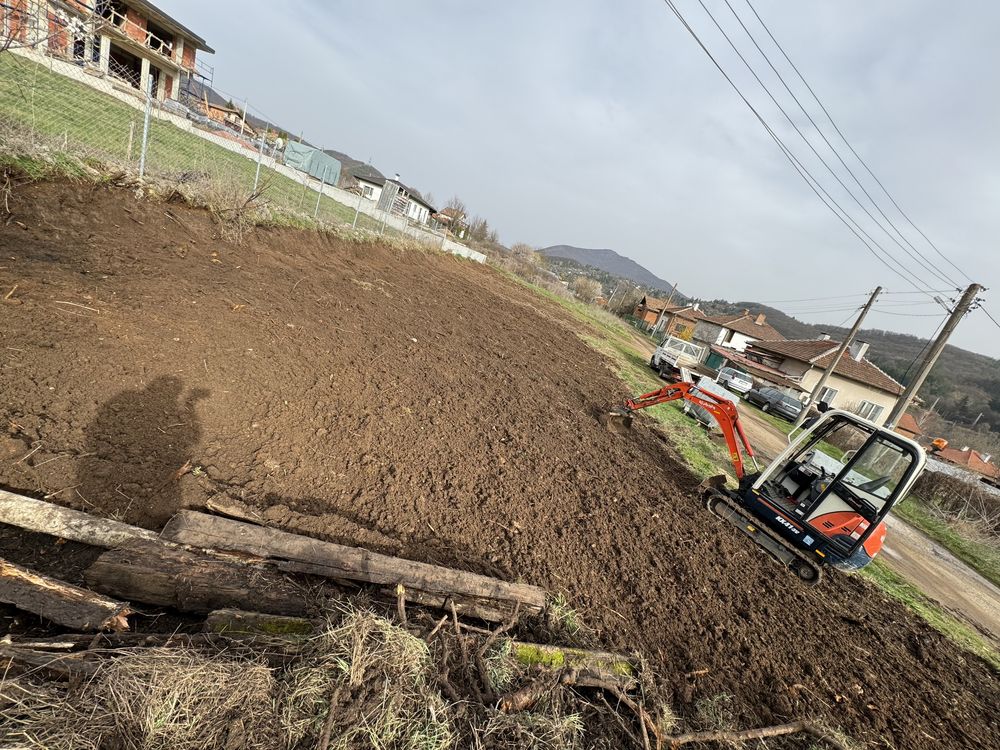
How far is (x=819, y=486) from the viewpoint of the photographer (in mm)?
5105

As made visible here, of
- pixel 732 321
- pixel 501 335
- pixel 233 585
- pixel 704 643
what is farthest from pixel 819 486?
pixel 732 321

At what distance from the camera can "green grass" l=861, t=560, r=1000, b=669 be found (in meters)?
5.33

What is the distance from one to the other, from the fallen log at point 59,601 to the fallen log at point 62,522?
0.43 meters

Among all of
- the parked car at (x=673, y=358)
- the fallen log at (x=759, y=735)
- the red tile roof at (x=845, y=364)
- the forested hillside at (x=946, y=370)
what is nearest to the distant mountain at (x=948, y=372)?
the forested hillside at (x=946, y=370)

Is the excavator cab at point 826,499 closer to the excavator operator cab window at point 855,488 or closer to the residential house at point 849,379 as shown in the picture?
the excavator operator cab window at point 855,488

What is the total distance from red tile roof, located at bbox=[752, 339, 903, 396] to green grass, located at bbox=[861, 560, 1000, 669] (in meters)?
29.0

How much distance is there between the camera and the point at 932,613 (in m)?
5.78

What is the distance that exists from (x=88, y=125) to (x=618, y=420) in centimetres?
1371

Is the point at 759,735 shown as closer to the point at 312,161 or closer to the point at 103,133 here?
the point at 103,133

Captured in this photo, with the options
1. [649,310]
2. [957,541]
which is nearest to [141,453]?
[957,541]

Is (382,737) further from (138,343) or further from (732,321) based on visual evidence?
(732,321)

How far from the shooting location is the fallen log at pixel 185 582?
2.35m

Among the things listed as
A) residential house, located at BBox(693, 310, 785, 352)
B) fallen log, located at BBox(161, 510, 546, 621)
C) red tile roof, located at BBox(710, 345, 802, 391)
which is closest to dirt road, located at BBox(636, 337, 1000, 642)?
fallen log, located at BBox(161, 510, 546, 621)

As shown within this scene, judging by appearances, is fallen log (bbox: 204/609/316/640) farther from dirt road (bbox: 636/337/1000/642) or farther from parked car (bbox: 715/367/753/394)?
parked car (bbox: 715/367/753/394)
